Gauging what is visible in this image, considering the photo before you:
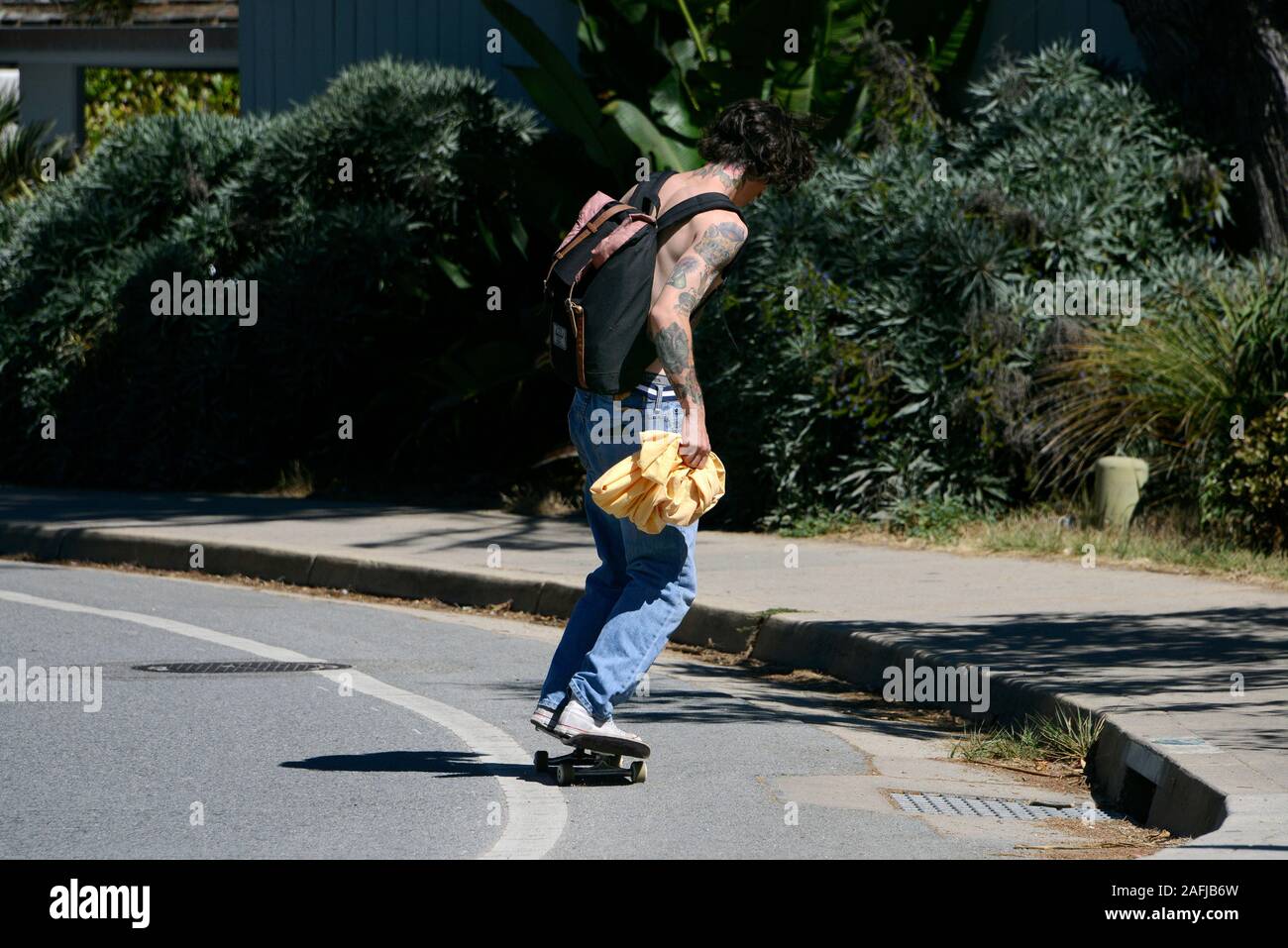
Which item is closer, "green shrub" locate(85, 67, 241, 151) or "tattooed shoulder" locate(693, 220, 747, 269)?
"tattooed shoulder" locate(693, 220, 747, 269)

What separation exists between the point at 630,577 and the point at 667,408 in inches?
22.5

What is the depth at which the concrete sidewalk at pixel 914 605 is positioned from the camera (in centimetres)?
607

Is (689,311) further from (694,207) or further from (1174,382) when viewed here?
(1174,382)

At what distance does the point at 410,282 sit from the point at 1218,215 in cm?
633

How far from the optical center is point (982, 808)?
596 centimetres

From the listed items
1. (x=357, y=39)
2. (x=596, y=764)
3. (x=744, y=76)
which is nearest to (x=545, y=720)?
(x=596, y=764)

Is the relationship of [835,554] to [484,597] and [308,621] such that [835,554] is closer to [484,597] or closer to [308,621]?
[484,597]

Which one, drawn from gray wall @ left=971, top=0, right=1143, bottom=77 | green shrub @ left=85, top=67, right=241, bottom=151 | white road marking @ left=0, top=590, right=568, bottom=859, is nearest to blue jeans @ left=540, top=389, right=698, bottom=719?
white road marking @ left=0, top=590, right=568, bottom=859

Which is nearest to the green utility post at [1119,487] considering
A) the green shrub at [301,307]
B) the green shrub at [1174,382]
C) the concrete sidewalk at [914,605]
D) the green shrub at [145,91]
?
the green shrub at [1174,382]

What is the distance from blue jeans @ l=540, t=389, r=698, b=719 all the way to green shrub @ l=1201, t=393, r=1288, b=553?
5.79 meters

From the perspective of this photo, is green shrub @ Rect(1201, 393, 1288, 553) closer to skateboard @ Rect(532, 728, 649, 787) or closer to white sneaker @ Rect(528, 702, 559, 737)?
skateboard @ Rect(532, 728, 649, 787)

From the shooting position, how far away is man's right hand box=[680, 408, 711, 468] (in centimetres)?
565

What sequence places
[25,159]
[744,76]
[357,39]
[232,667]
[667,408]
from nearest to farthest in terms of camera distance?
1. [667,408]
2. [232,667]
3. [744,76]
4. [357,39]
5. [25,159]

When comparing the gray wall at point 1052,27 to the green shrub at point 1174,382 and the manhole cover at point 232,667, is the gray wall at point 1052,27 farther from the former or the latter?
the manhole cover at point 232,667
